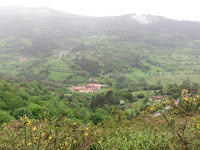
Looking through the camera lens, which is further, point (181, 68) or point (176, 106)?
point (181, 68)

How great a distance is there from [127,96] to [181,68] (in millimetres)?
70877

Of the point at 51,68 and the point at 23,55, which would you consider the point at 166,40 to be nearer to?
the point at 51,68

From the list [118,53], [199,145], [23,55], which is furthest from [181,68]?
[23,55]

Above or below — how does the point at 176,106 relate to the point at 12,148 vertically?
above

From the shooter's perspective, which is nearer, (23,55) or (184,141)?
(184,141)

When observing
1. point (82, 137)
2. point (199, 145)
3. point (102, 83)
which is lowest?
point (102, 83)

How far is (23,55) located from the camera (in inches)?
4296

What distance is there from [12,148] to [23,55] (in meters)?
123

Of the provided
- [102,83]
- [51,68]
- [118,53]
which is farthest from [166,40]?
[51,68]

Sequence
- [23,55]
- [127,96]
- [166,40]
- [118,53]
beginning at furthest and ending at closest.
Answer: [166,40]
[118,53]
[23,55]
[127,96]

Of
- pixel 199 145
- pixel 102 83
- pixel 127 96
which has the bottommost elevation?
pixel 102 83

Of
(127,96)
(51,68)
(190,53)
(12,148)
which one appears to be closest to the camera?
(12,148)

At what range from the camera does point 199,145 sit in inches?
156

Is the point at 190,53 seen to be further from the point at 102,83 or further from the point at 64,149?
the point at 64,149
